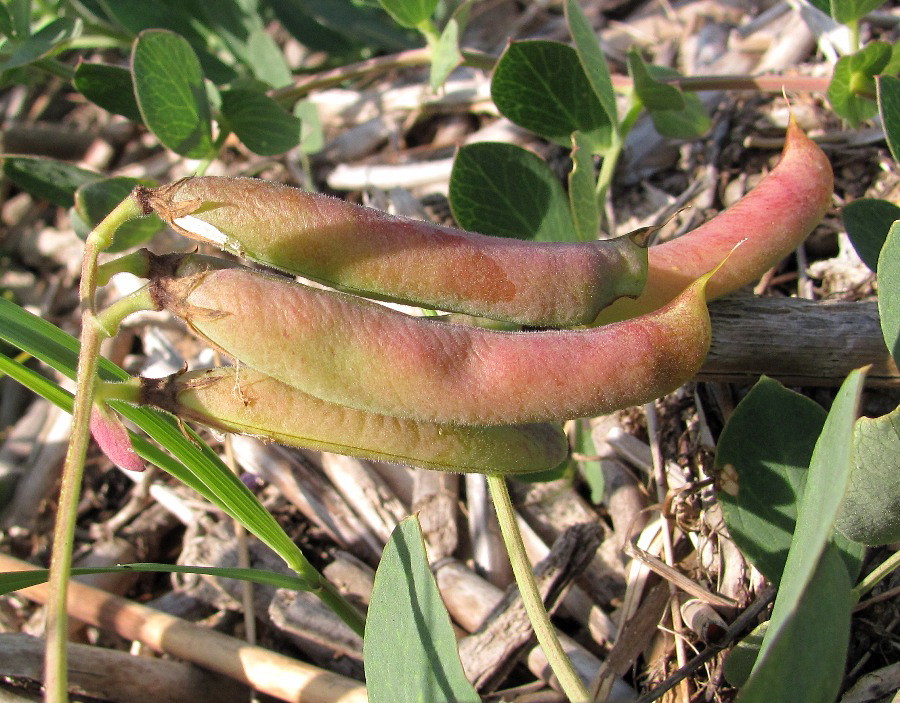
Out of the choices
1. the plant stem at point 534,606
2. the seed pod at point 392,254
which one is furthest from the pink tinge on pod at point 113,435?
the plant stem at point 534,606

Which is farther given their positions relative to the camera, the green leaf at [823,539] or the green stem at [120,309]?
the green stem at [120,309]

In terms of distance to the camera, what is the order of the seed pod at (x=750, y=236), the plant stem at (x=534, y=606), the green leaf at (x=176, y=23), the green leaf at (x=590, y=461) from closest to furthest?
the plant stem at (x=534, y=606) → the seed pod at (x=750, y=236) → the green leaf at (x=590, y=461) → the green leaf at (x=176, y=23)

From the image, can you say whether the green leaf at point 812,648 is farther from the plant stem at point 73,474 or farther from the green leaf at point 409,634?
the plant stem at point 73,474

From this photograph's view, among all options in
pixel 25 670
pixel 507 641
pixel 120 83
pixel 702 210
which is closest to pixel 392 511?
pixel 507 641

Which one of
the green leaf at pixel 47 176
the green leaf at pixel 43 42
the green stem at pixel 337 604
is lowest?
the green stem at pixel 337 604

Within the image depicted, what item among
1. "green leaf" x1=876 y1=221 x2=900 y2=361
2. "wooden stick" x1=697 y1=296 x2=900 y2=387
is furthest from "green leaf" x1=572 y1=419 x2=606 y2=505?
"green leaf" x1=876 y1=221 x2=900 y2=361

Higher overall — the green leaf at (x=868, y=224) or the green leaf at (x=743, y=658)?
the green leaf at (x=868, y=224)

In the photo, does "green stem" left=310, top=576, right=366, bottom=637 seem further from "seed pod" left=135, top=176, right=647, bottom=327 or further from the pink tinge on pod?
"seed pod" left=135, top=176, right=647, bottom=327

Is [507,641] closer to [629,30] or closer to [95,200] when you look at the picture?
[95,200]
